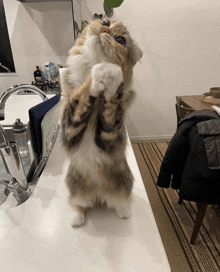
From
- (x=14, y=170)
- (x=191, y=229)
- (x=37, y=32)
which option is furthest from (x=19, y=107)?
(x=191, y=229)

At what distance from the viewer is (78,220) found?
57 centimetres

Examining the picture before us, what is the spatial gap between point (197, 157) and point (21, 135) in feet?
2.98

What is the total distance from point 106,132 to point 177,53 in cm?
219

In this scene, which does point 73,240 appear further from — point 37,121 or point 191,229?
point 191,229

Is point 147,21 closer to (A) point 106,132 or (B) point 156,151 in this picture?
(B) point 156,151

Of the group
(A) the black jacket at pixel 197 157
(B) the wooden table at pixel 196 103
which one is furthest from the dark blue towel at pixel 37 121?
(B) the wooden table at pixel 196 103

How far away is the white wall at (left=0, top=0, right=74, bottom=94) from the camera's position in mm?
2010

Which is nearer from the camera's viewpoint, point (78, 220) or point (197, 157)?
point (78, 220)

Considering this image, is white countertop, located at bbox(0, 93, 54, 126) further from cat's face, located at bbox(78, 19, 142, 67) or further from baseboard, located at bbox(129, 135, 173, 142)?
baseboard, located at bbox(129, 135, 173, 142)

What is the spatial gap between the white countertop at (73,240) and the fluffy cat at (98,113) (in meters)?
0.04

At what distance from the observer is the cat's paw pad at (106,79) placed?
40 cm

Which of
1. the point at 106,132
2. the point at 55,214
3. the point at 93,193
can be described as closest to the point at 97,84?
the point at 106,132

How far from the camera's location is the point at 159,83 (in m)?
2.38

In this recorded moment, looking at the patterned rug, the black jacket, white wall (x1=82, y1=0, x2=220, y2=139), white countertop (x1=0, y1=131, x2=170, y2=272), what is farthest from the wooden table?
white countertop (x1=0, y1=131, x2=170, y2=272)
